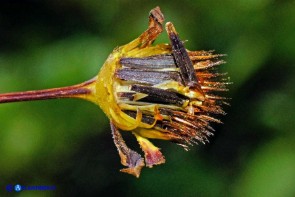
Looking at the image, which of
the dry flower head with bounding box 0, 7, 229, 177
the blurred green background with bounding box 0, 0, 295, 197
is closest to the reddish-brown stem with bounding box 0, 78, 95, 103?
the dry flower head with bounding box 0, 7, 229, 177

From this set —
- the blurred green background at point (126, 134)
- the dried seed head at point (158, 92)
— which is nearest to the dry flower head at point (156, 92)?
the dried seed head at point (158, 92)

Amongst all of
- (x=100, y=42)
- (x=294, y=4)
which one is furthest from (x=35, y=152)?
(x=294, y=4)

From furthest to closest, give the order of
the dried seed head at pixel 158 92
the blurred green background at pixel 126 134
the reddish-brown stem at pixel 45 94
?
the blurred green background at pixel 126 134 → the dried seed head at pixel 158 92 → the reddish-brown stem at pixel 45 94

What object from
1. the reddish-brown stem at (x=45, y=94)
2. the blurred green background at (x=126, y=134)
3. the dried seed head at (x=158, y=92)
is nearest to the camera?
the reddish-brown stem at (x=45, y=94)

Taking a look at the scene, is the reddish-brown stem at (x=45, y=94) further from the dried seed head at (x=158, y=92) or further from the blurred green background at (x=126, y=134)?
the blurred green background at (x=126, y=134)

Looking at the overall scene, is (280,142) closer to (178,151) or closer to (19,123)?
(178,151)

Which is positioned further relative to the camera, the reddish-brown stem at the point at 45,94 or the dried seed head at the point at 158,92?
the dried seed head at the point at 158,92
